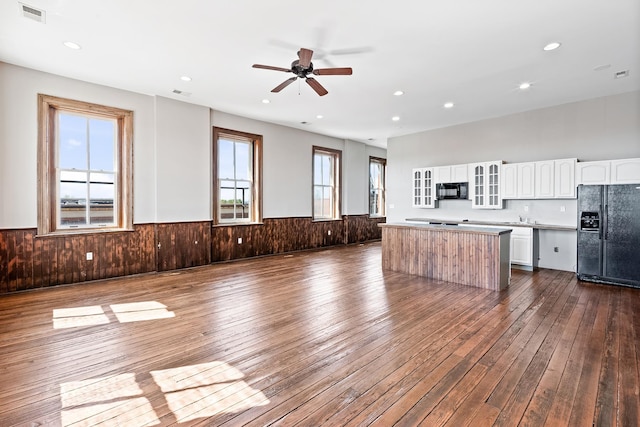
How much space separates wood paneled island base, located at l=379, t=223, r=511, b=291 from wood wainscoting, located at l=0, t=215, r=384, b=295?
116 inches

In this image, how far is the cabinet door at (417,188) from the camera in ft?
25.7

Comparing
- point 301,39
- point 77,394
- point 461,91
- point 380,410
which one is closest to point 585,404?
point 380,410

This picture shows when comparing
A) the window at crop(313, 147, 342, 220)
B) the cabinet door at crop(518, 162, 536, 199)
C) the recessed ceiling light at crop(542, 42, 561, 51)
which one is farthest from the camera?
the window at crop(313, 147, 342, 220)

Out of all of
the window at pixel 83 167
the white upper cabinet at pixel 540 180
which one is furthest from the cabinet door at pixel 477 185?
the window at pixel 83 167

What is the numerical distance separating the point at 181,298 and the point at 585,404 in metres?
4.15

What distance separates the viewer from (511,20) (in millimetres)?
3164

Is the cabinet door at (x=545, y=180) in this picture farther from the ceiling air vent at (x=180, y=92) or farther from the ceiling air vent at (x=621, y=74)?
the ceiling air vent at (x=180, y=92)

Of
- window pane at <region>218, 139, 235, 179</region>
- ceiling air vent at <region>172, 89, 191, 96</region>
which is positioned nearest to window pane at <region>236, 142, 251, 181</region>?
window pane at <region>218, 139, 235, 179</region>

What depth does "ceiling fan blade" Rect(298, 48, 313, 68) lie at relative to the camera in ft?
11.1

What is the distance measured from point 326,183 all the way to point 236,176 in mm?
2970

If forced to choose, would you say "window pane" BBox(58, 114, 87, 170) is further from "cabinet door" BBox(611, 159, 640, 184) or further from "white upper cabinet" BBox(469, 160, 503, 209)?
"cabinet door" BBox(611, 159, 640, 184)

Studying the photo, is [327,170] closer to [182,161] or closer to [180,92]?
[182,161]

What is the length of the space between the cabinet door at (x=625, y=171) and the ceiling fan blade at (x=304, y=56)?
5221mm

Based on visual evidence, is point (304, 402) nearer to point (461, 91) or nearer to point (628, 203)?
point (461, 91)
